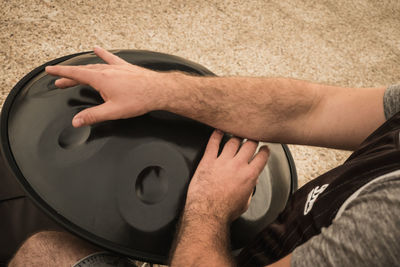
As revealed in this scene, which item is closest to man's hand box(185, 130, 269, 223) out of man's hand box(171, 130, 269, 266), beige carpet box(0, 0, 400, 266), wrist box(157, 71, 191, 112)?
man's hand box(171, 130, 269, 266)

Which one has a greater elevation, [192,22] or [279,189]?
[192,22]

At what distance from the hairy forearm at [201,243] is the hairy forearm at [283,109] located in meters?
0.22

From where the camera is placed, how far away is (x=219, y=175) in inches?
26.8

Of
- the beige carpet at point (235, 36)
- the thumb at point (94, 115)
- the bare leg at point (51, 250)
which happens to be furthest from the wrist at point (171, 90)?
the beige carpet at point (235, 36)

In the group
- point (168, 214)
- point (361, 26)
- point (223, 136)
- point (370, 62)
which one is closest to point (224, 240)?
point (168, 214)

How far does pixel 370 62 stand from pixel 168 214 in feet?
6.21

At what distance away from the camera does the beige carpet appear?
1.54 metres

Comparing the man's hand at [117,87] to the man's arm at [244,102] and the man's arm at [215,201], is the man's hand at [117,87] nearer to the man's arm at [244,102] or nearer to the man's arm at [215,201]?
the man's arm at [244,102]

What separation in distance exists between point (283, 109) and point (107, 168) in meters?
0.43

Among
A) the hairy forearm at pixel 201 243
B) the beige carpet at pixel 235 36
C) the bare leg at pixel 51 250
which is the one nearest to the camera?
the hairy forearm at pixel 201 243

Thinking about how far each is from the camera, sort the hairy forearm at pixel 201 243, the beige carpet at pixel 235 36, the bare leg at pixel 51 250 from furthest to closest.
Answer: the beige carpet at pixel 235 36 → the bare leg at pixel 51 250 → the hairy forearm at pixel 201 243

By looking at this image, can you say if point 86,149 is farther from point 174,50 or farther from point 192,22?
point 192,22

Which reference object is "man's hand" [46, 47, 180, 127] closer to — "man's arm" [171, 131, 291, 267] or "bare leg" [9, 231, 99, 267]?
"man's arm" [171, 131, 291, 267]

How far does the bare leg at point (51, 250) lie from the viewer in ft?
2.25
